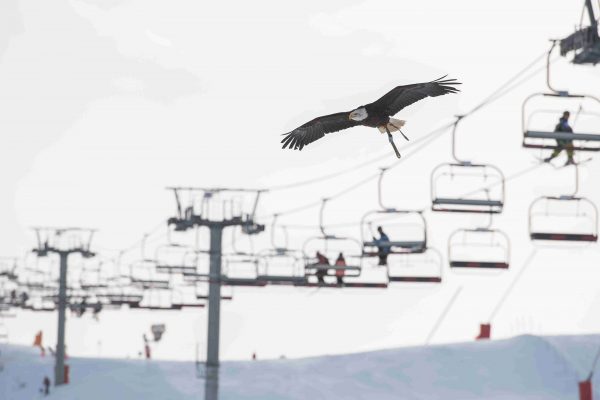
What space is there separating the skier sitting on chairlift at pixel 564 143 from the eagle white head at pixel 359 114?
7.47 m

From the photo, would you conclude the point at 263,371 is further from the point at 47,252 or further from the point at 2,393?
the point at 2,393

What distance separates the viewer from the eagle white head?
12.7m

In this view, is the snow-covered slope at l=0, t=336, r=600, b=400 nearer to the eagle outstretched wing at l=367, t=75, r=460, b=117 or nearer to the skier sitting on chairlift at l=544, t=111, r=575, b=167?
the skier sitting on chairlift at l=544, t=111, r=575, b=167

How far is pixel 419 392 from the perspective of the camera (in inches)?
2608

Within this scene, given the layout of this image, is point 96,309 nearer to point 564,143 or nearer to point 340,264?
point 340,264

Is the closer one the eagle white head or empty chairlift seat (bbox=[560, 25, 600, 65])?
the eagle white head

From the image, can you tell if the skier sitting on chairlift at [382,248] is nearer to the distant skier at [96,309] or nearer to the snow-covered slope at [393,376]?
the distant skier at [96,309]

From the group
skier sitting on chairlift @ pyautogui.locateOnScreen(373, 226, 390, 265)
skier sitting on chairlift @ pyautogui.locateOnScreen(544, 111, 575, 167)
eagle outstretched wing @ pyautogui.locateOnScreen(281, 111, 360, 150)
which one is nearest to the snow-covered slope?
skier sitting on chairlift @ pyautogui.locateOnScreen(373, 226, 390, 265)

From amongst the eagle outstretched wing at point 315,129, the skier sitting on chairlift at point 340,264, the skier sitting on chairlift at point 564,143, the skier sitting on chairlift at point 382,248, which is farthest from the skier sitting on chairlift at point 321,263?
the eagle outstretched wing at point 315,129

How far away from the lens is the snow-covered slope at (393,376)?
64.1 m

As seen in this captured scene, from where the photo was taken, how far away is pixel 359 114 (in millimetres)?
12672

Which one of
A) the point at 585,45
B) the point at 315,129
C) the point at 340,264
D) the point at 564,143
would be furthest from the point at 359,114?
the point at 340,264

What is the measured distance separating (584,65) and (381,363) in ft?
172

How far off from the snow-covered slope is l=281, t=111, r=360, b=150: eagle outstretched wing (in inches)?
1927
